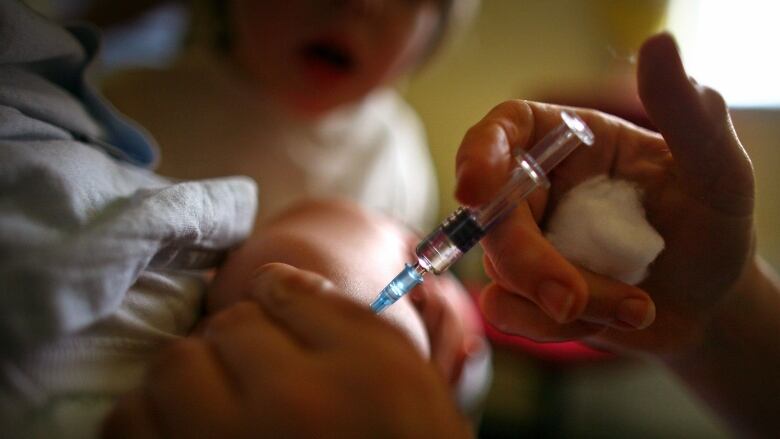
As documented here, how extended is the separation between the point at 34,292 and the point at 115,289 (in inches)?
1.8

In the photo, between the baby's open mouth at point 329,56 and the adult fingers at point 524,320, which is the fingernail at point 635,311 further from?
the baby's open mouth at point 329,56

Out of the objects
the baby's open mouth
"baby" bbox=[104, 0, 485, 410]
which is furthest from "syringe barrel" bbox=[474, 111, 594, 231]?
the baby's open mouth

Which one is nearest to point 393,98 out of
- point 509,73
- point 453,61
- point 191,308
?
point 453,61

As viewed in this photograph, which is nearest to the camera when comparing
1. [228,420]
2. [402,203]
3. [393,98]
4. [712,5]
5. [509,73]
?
[228,420]

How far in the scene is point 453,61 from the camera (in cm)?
106

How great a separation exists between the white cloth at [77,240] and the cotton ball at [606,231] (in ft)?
0.82

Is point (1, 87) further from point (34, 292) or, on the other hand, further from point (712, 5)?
point (712, 5)

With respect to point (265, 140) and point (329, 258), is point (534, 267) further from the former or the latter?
point (265, 140)

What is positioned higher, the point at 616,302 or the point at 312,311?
the point at 312,311

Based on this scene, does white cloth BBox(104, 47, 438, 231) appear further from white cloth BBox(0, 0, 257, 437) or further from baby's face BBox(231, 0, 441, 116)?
white cloth BBox(0, 0, 257, 437)

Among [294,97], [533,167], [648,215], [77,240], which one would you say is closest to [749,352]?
[648,215]

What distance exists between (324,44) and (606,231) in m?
0.51

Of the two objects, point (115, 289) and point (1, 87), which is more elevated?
point (1, 87)

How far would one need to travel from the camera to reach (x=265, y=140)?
2.77 feet
